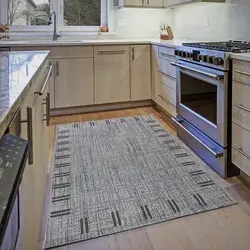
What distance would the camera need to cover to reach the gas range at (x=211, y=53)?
79.4 inches

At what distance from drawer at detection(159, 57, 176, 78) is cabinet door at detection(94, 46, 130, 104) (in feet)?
1.72

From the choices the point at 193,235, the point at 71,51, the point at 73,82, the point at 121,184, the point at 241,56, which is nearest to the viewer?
the point at 193,235

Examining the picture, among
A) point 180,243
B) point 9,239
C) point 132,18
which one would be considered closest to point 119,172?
point 180,243

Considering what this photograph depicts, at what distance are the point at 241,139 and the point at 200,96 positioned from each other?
0.62 metres

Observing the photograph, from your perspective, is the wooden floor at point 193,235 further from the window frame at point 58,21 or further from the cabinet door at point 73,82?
the window frame at point 58,21

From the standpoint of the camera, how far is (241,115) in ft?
6.45

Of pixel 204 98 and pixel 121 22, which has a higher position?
pixel 121 22

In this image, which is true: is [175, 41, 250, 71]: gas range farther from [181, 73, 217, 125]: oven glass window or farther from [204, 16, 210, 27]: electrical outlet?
[204, 16, 210, 27]: electrical outlet

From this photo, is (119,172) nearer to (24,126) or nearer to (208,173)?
(208,173)

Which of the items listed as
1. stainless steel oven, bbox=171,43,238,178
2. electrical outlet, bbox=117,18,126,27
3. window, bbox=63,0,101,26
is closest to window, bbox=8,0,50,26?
window, bbox=63,0,101,26

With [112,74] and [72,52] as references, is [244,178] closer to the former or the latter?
[112,74]

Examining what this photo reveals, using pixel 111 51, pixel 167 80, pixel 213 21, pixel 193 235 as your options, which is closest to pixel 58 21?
pixel 111 51

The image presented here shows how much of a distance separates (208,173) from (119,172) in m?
0.68

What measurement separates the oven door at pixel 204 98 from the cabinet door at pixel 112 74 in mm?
1190
